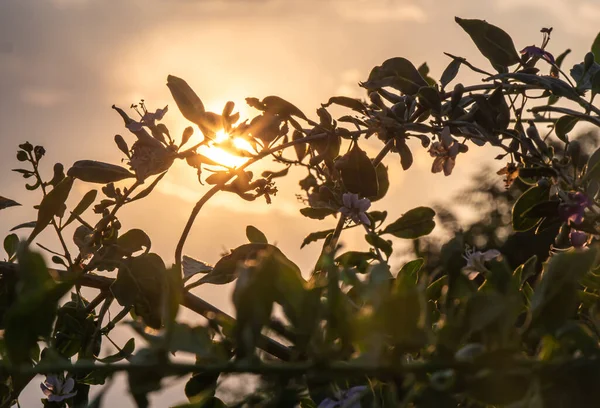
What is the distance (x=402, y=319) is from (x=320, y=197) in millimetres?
1068

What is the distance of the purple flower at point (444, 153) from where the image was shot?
4.73 ft

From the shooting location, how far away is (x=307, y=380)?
0.50 meters

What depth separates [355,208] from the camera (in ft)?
4.70

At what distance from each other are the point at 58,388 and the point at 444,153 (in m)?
0.87

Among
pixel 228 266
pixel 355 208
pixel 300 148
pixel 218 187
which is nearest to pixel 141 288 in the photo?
pixel 228 266

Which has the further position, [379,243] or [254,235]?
[254,235]

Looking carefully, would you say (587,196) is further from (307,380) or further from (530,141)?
(307,380)

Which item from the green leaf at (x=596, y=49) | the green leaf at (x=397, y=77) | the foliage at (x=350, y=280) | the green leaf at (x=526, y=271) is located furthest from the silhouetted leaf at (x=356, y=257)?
the green leaf at (x=596, y=49)

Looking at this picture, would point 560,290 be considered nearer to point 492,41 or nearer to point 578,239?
point 578,239

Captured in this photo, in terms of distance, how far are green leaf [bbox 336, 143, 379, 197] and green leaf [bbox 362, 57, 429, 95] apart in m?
0.16

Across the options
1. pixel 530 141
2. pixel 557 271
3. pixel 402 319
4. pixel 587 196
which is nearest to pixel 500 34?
pixel 530 141

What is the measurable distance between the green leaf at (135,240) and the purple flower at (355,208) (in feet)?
1.18

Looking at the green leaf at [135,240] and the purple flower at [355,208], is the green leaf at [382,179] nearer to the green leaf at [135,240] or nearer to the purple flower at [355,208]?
the purple flower at [355,208]

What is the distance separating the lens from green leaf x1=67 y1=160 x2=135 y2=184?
57.3 inches
